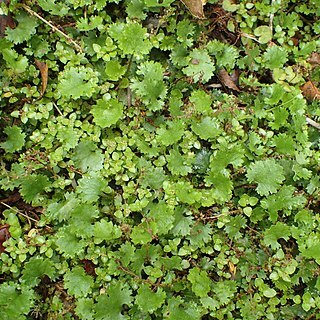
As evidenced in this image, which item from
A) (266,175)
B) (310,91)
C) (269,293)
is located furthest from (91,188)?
(310,91)

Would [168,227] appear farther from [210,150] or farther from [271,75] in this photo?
[271,75]

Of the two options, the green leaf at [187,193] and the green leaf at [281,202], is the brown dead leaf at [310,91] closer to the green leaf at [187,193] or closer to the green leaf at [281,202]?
the green leaf at [281,202]

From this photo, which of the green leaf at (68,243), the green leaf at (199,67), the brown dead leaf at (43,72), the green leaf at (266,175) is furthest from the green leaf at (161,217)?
the brown dead leaf at (43,72)

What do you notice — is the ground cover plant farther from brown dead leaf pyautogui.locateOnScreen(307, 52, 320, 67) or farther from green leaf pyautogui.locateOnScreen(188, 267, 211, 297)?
brown dead leaf pyautogui.locateOnScreen(307, 52, 320, 67)

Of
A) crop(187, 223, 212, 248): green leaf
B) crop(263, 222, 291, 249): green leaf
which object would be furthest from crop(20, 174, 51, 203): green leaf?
crop(263, 222, 291, 249): green leaf

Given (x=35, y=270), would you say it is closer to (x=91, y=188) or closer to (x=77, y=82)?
(x=91, y=188)

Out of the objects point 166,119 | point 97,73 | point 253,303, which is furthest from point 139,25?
point 253,303
